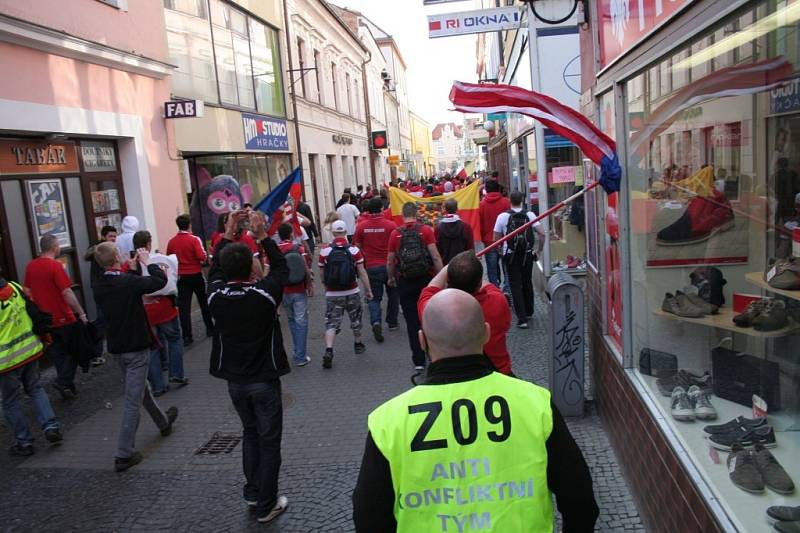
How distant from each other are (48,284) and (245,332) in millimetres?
3974

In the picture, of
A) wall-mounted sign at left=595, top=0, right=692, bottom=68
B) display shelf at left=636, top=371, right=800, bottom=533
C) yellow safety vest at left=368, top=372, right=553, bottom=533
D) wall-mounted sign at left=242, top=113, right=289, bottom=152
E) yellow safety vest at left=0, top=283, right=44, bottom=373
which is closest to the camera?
yellow safety vest at left=368, top=372, right=553, bottom=533

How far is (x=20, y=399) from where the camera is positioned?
18.7 ft

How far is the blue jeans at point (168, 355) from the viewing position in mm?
7055

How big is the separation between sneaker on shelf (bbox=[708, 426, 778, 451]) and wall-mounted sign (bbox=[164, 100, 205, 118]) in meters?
10.2

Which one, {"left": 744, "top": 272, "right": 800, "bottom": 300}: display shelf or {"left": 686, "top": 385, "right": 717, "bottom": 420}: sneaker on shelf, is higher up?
{"left": 744, "top": 272, "right": 800, "bottom": 300}: display shelf

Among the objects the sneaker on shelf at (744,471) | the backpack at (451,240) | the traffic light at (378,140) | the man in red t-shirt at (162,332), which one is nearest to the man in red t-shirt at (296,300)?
the man in red t-shirt at (162,332)

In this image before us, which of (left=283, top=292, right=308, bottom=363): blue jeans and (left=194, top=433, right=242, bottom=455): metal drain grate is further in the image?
(left=283, top=292, right=308, bottom=363): blue jeans

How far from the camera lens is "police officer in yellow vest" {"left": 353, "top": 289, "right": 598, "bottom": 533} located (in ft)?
6.17

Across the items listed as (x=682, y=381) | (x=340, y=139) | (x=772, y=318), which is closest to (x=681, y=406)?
(x=682, y=381)

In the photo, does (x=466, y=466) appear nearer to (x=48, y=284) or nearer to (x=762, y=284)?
(x=762, y=284)

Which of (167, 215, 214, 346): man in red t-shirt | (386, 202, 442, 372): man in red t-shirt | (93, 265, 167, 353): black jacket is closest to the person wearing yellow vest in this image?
(93, 265, 167, 353): black jacket

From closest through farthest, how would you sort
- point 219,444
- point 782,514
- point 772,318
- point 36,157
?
1. point 782,514
2. point 772,318
3. point 219,444
4. point 36,157

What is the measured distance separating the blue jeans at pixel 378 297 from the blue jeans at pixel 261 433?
4.47 metres

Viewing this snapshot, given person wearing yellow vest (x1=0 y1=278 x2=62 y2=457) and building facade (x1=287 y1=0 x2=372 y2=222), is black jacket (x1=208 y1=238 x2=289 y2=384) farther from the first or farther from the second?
building facade (x1=287 y1=0 x2=372 y2=222)
